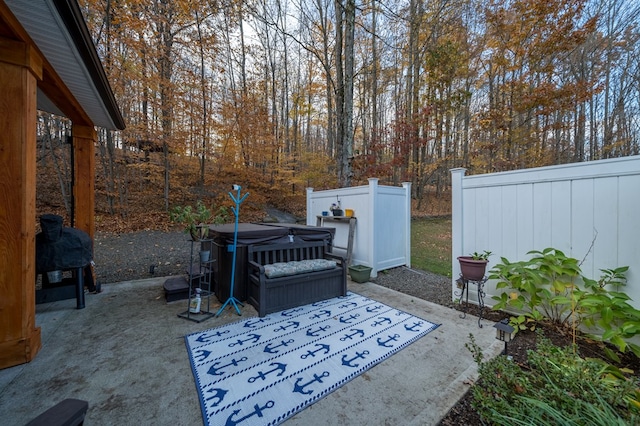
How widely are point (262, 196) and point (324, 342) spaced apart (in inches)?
298

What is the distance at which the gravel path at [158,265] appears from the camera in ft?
12.7

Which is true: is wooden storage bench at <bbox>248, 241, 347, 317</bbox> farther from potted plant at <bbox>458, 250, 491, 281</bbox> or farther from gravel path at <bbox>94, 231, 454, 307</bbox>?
potted plant at <bbox>458, 250, 491, 281</bbox>

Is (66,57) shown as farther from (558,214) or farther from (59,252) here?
(558,214)

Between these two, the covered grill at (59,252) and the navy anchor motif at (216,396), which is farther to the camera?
the covered grill at (59,252)

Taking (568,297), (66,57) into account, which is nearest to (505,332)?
(568,297)

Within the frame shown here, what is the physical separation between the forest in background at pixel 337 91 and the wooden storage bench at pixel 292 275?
9.61ft

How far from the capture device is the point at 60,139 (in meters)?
7.46

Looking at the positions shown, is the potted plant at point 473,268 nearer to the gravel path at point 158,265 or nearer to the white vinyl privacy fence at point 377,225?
the gravel path at point 158,265

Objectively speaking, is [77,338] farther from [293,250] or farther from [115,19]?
[115,19]

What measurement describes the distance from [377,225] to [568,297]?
2512 mm

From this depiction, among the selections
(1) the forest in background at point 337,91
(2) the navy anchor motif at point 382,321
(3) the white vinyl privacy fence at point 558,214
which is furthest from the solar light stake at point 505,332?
(1) the forest in background at point 337,91

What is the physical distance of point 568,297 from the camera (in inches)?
92.9

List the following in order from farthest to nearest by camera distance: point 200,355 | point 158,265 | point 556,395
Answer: point 158,265
point 200,355
point 556,395

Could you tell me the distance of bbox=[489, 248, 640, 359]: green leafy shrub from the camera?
6.33 ft
